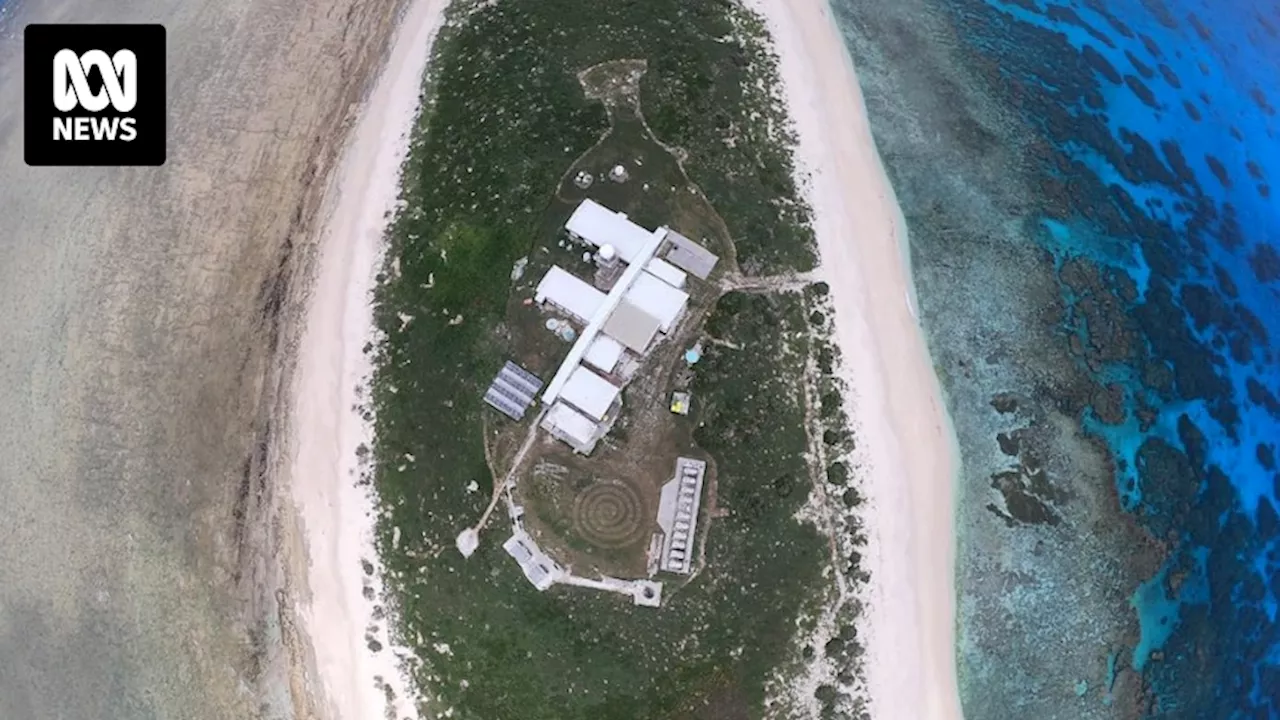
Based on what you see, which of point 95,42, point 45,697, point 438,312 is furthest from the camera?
point 95,42

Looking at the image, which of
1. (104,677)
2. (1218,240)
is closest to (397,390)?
(104,677)

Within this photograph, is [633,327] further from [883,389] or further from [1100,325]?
[1100,325]

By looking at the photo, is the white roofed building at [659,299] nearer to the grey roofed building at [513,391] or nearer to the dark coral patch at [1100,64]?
the grey roofed building at [513,391]

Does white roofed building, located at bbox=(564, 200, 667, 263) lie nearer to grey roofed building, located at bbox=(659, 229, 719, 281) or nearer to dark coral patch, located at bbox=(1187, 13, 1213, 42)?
grey roofed building, located at bbox=(659, 229, 719, 281)

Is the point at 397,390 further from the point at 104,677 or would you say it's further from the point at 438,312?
the point at 104,677

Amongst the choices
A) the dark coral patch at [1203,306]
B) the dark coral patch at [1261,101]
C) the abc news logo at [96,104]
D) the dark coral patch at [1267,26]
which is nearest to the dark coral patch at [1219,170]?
the dark coral patch at [1261,101]

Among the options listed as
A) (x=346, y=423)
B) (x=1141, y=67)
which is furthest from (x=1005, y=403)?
(x=346, y=423)
